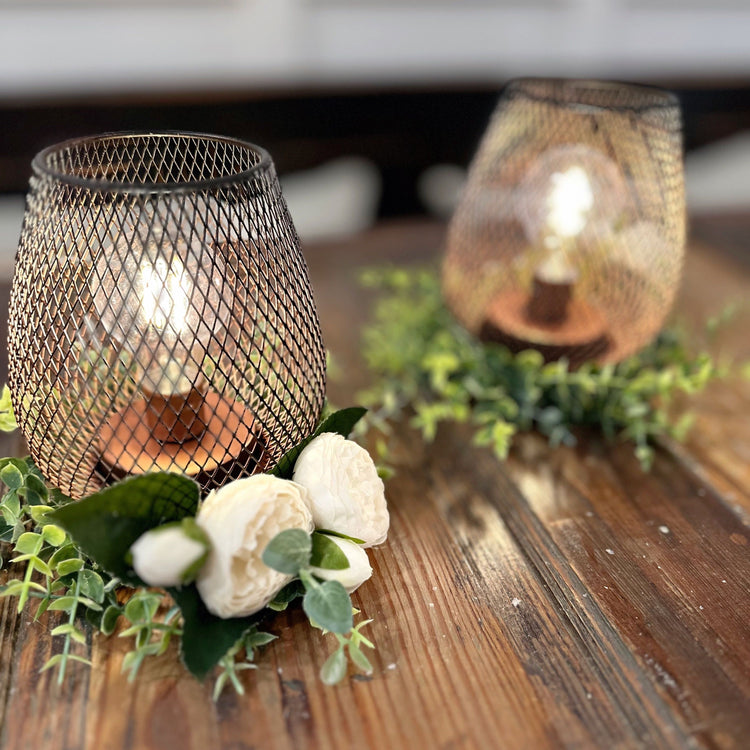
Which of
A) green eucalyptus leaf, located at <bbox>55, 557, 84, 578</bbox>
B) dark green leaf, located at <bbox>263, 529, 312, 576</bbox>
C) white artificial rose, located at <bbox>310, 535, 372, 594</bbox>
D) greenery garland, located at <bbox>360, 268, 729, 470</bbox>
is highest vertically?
dark green leaf, located at <bbox>263, 529, 312, 576</bbox>

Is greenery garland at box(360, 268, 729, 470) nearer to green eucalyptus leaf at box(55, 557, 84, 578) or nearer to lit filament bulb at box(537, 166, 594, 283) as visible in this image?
lit filament bulb at box(537, 166, 594, 283)

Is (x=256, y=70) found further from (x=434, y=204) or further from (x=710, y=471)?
(x=710, y=471)

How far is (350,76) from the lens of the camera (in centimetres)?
151

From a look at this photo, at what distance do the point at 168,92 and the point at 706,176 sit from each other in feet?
4.26

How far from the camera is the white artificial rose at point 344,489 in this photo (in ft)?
1.35

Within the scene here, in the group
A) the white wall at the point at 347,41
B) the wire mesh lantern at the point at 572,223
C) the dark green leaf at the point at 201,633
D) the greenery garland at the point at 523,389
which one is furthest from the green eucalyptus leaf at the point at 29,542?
the white wall at the point at 347,41

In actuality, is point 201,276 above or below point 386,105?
above

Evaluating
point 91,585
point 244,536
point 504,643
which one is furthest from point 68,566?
point 504,643

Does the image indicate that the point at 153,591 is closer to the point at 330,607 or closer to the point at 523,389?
the point at 330,607

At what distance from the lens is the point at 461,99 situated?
1587mm

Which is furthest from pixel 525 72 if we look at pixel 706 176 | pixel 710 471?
pixel 710 471

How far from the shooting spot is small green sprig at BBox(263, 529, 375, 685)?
14.7 inches

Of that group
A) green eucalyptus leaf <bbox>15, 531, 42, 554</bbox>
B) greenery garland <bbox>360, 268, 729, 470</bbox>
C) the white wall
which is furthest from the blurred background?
green eucalyptus leaf <bbox>15, 531, 42, 554</bbox>

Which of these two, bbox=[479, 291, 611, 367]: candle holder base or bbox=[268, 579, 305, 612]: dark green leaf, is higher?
bbox=[479, 291, 611, 367]: candle holder base
